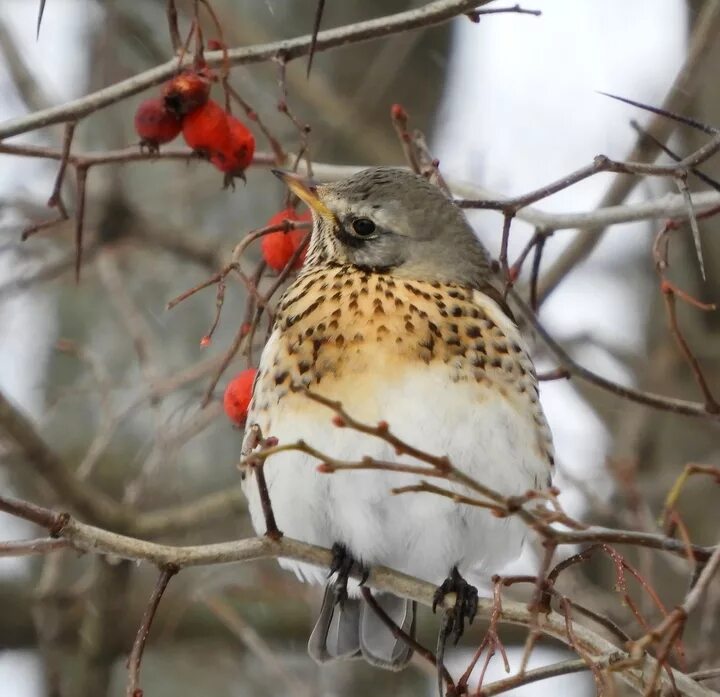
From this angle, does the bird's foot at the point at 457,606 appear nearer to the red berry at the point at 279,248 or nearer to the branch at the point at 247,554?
the branch at the point at 247,554

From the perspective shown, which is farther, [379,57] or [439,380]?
[379,57]

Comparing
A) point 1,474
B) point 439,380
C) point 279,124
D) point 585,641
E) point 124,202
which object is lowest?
point 585,641

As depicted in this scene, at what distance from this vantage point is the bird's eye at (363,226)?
10.6 ft

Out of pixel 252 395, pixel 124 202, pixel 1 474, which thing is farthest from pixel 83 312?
pixel 252 395

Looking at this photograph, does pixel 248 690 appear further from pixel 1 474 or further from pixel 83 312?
pixel 83 312

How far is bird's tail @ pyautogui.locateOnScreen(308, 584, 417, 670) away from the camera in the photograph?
333 cm

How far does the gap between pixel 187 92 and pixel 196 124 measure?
8 centimetres

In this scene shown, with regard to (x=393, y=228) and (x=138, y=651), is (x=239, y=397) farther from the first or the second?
(x=138, y=651)

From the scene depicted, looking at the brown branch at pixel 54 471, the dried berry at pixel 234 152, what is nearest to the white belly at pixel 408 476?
the dried berry at pixel 234 152

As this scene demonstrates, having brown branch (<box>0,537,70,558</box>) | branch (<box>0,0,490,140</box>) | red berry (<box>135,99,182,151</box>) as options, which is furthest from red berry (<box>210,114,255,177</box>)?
brown branch (<box>0,537,70,558</box>)

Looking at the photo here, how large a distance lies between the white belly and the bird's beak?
47 centimetres

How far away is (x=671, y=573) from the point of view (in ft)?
16.5

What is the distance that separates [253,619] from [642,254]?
248cm

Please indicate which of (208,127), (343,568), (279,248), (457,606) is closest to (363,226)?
(279,248)
